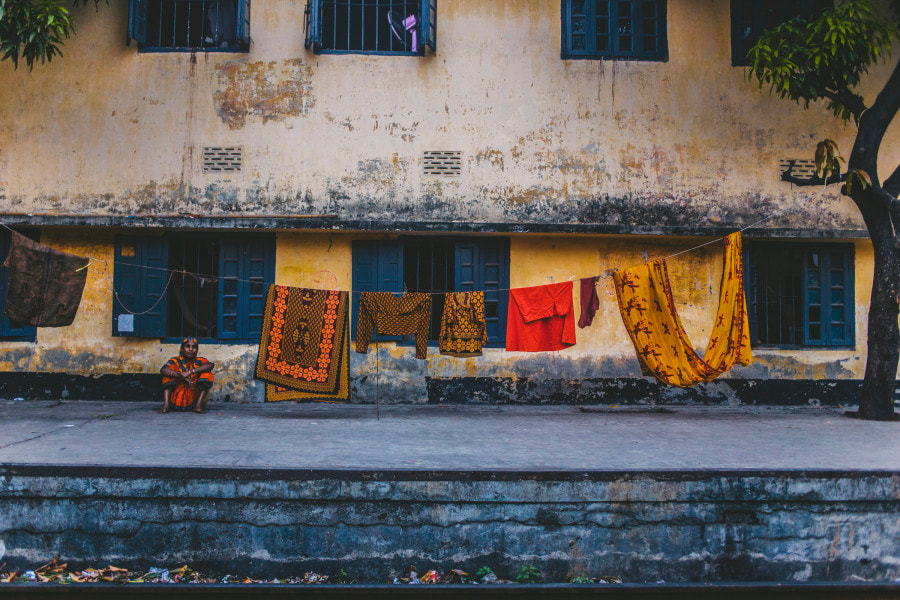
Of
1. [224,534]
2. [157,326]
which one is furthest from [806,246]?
[157,326]

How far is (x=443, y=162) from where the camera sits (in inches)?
386

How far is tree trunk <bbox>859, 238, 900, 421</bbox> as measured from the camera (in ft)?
27.5

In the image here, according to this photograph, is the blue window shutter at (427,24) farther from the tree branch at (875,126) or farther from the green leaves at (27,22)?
the tree branch at (875,126)

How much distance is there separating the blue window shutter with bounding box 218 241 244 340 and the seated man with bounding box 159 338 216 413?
863mm

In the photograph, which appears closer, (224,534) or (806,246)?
(224,534)

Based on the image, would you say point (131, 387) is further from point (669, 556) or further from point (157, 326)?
point (669, 556)

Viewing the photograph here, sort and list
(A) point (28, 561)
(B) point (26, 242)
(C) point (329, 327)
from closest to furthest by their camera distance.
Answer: (A) point (28, 561), (B) point (26, 242), (C) point (329, 327)

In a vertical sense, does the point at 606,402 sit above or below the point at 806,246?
below

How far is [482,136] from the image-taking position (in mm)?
9859

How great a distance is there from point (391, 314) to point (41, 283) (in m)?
4.24

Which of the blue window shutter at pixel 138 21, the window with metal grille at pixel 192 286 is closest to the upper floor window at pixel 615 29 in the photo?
the window with metal grille at pixel 192 286

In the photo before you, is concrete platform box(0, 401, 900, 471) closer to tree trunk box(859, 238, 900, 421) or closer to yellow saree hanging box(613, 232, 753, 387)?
tree trunk box(859, 238, 900, 421)

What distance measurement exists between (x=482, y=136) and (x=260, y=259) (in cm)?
372

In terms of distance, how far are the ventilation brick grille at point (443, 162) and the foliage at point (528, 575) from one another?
239 inches
